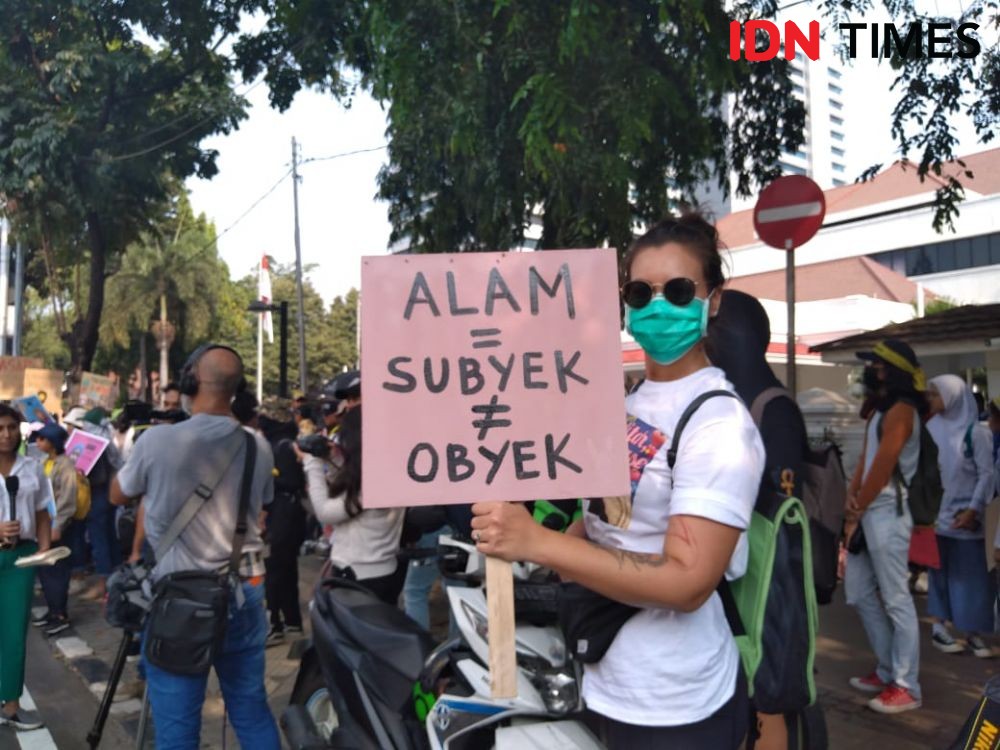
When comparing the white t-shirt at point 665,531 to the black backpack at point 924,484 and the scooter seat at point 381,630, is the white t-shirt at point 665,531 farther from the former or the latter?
the black backpack at point 924,484

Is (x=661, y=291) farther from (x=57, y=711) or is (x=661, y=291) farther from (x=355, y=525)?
(x=57, y=711)

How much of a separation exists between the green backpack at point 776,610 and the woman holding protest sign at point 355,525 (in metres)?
2.57

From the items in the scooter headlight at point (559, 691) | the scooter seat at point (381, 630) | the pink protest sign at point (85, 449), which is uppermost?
the pink protest sign at point (85, 449)

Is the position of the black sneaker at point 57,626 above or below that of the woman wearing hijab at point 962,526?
below

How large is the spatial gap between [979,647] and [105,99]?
10905 millimetres

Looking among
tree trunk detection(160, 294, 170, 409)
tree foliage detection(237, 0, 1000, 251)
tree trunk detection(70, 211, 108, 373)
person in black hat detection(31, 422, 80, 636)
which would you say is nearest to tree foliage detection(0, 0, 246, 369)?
tree trunk detection(70, 211, 108, 373)

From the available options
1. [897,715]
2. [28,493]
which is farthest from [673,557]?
[28,493]

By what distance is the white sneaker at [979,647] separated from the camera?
527 cm

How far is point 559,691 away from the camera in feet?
7.45

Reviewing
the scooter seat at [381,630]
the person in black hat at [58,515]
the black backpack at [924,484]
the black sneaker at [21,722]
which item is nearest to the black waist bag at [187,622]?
the scooter seat at [381,630]

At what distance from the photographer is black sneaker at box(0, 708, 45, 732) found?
15.4ft

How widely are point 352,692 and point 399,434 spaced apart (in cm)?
173

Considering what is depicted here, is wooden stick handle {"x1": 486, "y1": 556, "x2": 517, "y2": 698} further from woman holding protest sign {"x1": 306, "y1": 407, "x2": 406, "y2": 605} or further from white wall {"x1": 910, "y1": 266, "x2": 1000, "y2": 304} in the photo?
white wall {"x1": 910, "y1": 266, "x2": 1000, "y2": 304}

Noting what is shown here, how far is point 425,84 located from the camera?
5.39 metres
